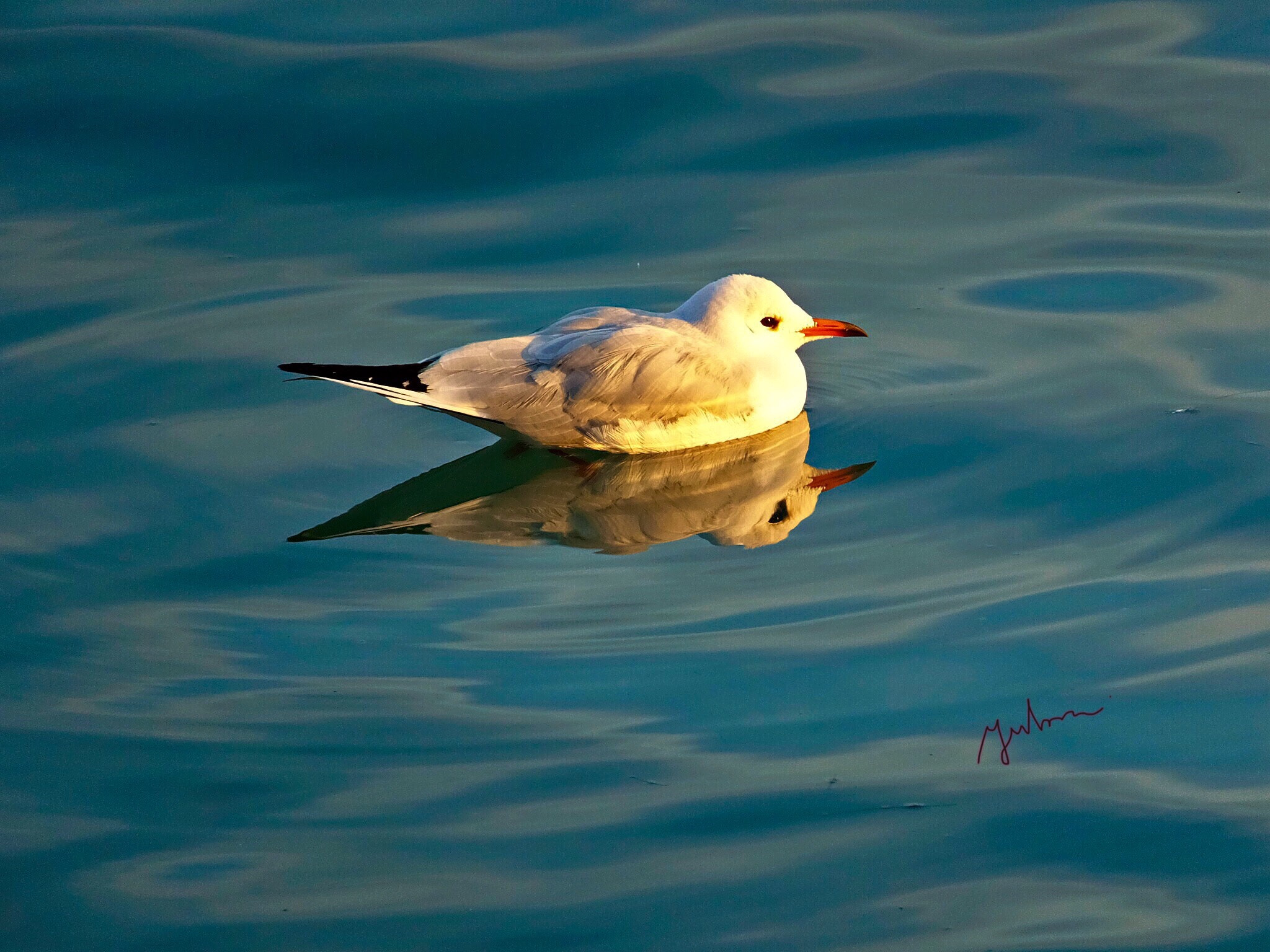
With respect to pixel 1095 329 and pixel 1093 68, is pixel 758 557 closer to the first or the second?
pixel 1095 329

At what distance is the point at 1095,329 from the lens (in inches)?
291

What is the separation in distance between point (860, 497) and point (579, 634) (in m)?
1.40

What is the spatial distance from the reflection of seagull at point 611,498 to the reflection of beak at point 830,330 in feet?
1.40

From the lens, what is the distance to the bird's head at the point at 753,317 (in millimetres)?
6871

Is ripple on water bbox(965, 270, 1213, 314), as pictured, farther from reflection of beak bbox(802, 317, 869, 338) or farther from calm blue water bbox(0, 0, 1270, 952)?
reflection of beak bbox(802, 317, 869, 338)

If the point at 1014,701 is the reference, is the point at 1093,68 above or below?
above

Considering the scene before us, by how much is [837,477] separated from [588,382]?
1063 mm

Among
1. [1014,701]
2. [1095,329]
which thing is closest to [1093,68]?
[1095,329]

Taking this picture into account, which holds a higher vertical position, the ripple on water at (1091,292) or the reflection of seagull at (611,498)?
the ripple on water at (1091,292)

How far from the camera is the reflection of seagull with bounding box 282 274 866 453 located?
6.48m
